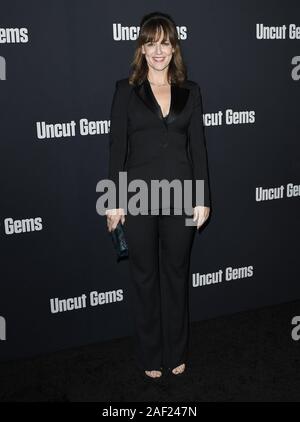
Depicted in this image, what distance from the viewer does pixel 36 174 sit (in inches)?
101

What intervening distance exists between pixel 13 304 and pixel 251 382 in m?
1.37

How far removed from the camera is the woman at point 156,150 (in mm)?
2203

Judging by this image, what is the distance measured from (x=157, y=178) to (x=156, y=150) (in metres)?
0.13

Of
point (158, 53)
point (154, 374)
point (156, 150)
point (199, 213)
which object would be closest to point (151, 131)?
point (156, 150)

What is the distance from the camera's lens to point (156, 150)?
7.32 feet

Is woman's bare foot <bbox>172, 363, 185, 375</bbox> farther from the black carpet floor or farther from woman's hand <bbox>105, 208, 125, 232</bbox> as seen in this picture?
woman's hand <bbox>105, 208, 125, 232</bbox>

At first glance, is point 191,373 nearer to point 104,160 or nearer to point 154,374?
point 154,374

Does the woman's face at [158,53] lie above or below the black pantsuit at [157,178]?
above

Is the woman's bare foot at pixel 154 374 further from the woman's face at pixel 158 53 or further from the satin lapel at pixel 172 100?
the woman's face at pixel 158 53

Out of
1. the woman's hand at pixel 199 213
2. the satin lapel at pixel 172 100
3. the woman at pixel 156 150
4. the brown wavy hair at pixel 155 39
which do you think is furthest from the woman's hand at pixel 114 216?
the brown wavy hair at pixel 155 39
